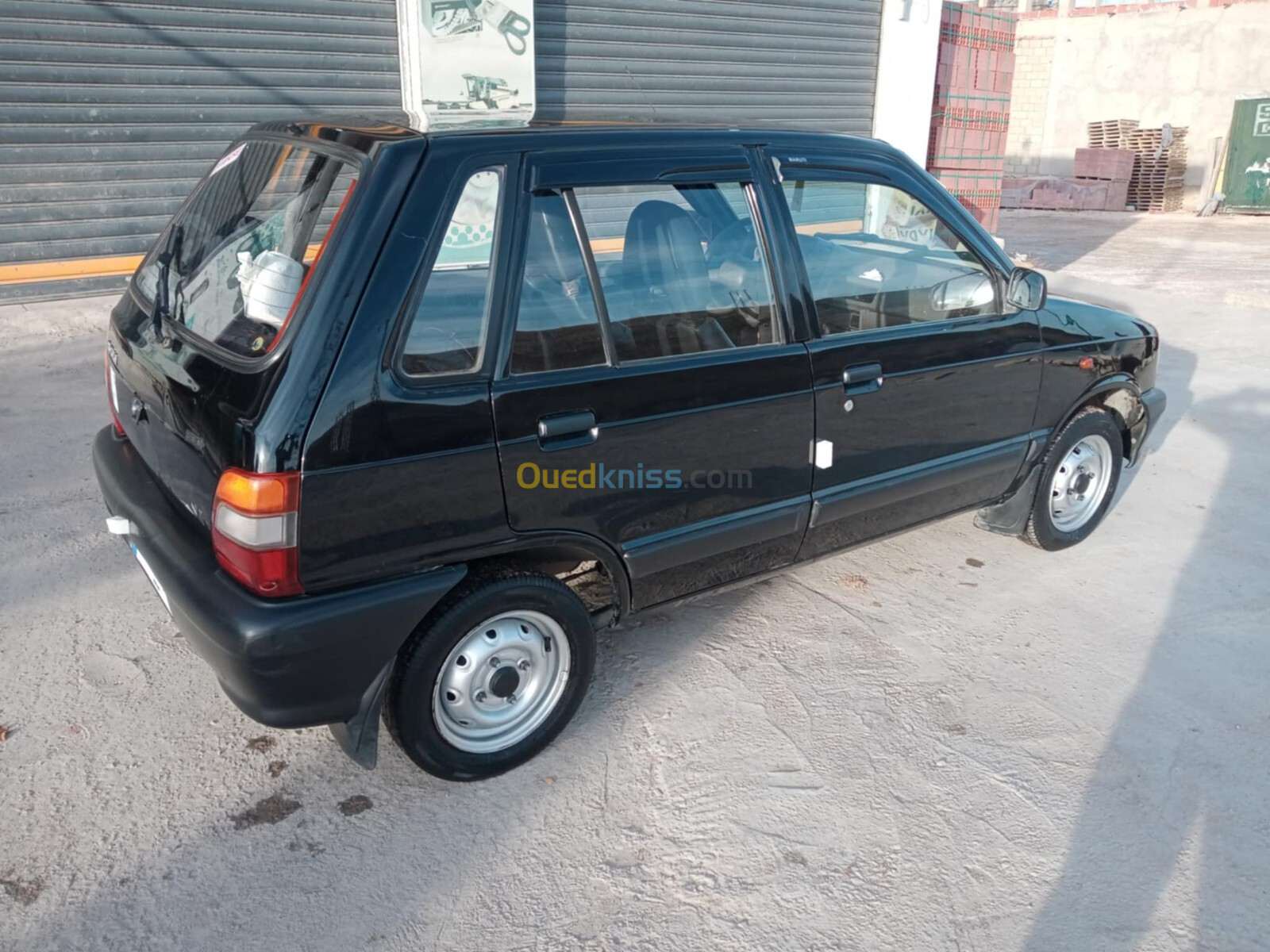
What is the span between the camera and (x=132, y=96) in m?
7.73

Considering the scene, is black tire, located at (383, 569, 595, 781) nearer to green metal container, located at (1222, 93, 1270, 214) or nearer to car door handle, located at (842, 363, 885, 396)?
car door handle, located at (842, 363, 885, 396)

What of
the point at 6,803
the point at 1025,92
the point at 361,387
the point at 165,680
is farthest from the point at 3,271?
the point at 1025,92

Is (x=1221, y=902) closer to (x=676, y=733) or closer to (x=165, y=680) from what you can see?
(x=676, y=733)

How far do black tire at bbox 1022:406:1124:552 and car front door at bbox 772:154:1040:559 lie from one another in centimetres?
33

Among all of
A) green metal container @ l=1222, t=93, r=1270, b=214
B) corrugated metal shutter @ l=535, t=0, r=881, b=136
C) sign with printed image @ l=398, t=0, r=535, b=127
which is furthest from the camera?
green metal container @ l=1222, t=93, r=1270, b=214

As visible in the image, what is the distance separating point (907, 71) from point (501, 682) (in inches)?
434

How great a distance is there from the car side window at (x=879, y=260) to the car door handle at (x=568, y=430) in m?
0.99

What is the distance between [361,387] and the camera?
2502mm

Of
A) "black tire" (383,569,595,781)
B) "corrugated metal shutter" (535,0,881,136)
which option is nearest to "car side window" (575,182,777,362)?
"black tire" (383,569,595,781)

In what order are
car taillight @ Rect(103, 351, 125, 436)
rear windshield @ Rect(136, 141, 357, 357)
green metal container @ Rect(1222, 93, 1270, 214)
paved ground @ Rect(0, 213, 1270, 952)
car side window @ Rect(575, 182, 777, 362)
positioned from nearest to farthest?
paved ground @ Rect(0, 213, 1270, 952) < rear windshield @ Rect(136, 141, 357, 357) < car side window @ Rect(575, 182, 777, 362) < car taillight @ Rect(103, 351, 125, 436) < green metal container @ Rect(1222, 93, 1270, 214)

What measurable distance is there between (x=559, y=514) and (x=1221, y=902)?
204 cm

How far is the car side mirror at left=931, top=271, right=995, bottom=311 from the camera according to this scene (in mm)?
3811

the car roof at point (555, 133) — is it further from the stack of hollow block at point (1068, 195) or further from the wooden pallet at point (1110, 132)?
the wooden pallet at point (1110, 132)

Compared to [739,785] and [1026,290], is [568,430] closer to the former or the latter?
[739,785]
